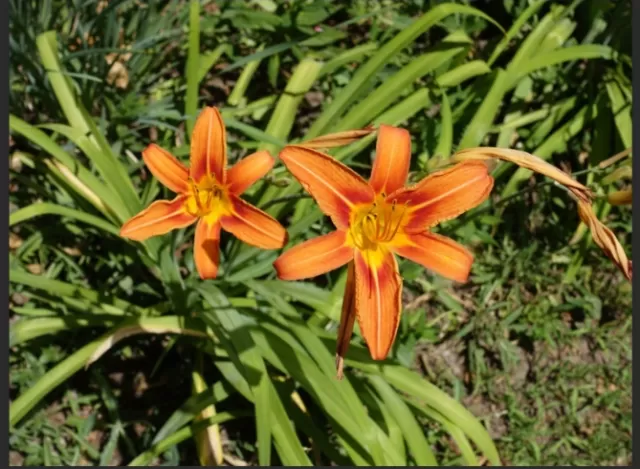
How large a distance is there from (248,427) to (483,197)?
1.43 metres

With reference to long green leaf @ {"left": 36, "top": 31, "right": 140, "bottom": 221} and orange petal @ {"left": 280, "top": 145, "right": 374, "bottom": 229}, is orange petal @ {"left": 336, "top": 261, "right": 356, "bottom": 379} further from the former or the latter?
long green leaf @ {"left": 36, "top": 31, "right": 140, "bottom": 221}

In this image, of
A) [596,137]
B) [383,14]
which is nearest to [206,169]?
[383,14]

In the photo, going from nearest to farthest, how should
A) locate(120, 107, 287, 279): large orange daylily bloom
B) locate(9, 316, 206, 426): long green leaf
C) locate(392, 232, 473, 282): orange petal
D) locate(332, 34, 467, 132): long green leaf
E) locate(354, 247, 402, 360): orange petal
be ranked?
locate(354, 247, 402, 360): orange petal → locate(392, 232, 473, 282): orange petal → locate(120, 107, 287, 279): large orange daylily bloom → locate(9, 316, 206, 426): long green leaf → locate(332, 34, 467, 132): long green leaf

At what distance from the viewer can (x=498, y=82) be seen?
7.09 ft

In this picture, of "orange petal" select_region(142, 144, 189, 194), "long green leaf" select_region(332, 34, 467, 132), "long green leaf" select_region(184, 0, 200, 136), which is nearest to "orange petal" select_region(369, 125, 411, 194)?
"orange petal" select_region(142, 144, 189, 194)

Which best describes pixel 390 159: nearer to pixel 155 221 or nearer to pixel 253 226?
pixel 253 226

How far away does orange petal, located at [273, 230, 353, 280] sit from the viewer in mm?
1234

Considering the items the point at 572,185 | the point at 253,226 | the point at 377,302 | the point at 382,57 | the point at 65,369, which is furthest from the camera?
the point at 382,57

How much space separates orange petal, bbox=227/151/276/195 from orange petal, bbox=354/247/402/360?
31cm

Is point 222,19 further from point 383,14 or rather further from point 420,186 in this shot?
point 420,186

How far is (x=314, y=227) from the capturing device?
7.82 feet

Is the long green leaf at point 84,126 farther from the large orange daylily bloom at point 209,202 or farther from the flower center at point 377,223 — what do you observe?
the flower center at point 377,223

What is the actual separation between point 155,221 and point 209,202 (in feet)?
0.48

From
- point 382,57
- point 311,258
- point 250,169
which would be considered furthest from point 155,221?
point 382,57
